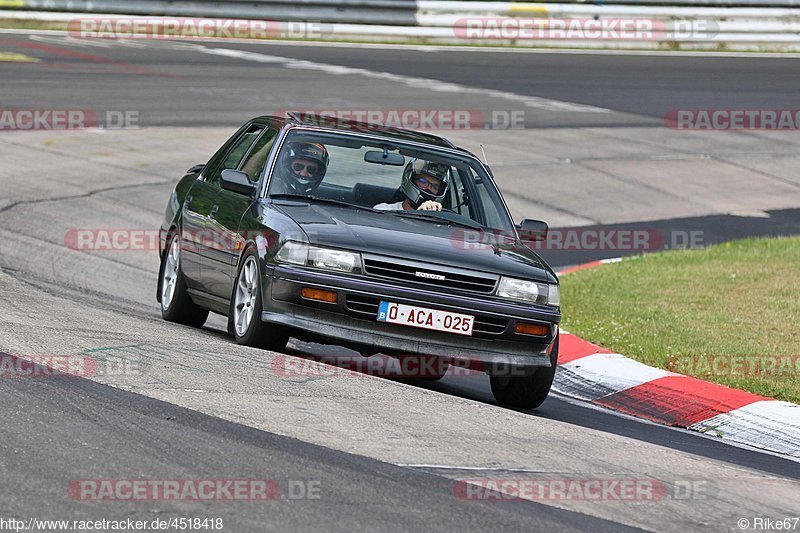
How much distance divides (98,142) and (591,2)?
15914 mm

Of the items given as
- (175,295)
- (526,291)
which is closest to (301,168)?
(175,295)

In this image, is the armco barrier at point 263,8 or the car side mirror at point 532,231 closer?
the car side mirror at point 532,231

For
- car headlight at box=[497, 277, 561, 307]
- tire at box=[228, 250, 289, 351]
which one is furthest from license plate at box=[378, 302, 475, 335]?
tire at box=[228, 250, 289, 351]

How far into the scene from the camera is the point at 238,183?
29.2ft

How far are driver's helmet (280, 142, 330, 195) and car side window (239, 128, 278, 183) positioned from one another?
20 centimetres

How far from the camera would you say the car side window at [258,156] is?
30.5 ft

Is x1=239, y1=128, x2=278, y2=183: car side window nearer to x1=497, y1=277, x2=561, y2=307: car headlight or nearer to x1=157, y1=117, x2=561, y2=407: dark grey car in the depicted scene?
x1=157, y1=117, x2=561, y2=407: dark grey car

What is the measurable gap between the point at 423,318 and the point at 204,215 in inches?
94.6

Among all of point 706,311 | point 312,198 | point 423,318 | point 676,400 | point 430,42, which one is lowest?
point 706,311

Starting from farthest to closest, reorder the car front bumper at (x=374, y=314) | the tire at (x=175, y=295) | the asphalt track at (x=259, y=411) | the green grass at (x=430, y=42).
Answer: the green grass at (x=430, y=42) < the tire at (x=175, y=295) < the car front bumper at (x=374, y=314) < the asphalt track at (x=259, y=411)

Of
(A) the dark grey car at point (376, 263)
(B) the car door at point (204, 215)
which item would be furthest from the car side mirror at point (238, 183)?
(B) the car door at point (204, 215)

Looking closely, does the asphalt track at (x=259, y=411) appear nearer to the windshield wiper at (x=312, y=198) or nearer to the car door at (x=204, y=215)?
the car door at (x=204, y=215)

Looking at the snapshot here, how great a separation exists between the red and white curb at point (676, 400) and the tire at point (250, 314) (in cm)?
229

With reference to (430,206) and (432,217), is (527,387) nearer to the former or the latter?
(432,217)
